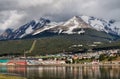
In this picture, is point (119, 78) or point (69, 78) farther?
point (69, 78)

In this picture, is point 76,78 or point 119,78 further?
point 76,78

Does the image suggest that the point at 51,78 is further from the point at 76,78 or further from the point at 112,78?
the point at 112,78

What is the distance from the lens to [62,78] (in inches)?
6427

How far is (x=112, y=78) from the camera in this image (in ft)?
506

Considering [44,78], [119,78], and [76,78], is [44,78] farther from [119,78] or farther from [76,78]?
[119,78]

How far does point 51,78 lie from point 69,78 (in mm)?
7617

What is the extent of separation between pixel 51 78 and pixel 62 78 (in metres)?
4.66

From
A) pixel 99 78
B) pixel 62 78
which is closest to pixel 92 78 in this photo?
pixel 99 78

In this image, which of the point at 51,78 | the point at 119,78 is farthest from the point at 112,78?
the point at 51,78

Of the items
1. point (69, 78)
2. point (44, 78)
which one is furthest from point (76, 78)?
point (44, 78)

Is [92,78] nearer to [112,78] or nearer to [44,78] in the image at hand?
[112,78]

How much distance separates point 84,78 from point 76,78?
336cm

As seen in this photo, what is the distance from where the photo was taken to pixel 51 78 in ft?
534

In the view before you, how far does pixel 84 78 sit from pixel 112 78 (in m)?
12.7
